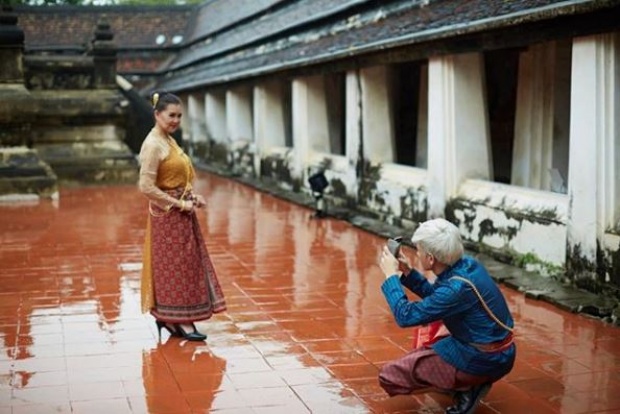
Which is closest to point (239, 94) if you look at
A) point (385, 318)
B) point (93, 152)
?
point (93, 152)

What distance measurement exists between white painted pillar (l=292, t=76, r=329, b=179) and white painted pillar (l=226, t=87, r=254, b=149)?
556cm

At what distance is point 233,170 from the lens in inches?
827

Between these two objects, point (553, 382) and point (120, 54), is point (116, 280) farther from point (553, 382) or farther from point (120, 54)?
point (120, 54)

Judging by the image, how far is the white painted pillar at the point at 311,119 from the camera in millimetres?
15602

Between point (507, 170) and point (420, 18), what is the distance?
2856 mm

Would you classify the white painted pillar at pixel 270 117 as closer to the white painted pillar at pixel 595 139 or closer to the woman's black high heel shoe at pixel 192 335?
the white painted pillar at pixel 595 139

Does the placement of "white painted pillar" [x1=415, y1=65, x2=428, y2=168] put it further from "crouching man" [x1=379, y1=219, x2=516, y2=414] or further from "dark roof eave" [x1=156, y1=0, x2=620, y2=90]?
"crouching man" [x1=379, y1=219, x2=516, y2=414]

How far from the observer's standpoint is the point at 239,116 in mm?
21344

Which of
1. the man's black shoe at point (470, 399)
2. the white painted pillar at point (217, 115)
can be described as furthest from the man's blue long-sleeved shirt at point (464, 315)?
the white painted pillar at point (217, 115)

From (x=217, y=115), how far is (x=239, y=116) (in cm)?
288

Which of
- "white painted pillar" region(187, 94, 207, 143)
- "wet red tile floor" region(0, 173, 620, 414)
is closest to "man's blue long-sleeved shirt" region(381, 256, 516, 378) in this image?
"wet red tile floor" region(0, 173, 620, 414)

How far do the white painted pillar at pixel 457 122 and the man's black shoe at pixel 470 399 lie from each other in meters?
5.55

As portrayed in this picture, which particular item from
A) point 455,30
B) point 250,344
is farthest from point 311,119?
point 250,344

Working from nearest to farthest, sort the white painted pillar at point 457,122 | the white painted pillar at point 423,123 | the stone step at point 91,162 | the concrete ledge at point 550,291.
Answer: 1. the concrete ledge at point 550,291
2. the white painted pillar at point 457,122
3. the white painted pillar at point 423,123
4. the stone step at point 91,162
